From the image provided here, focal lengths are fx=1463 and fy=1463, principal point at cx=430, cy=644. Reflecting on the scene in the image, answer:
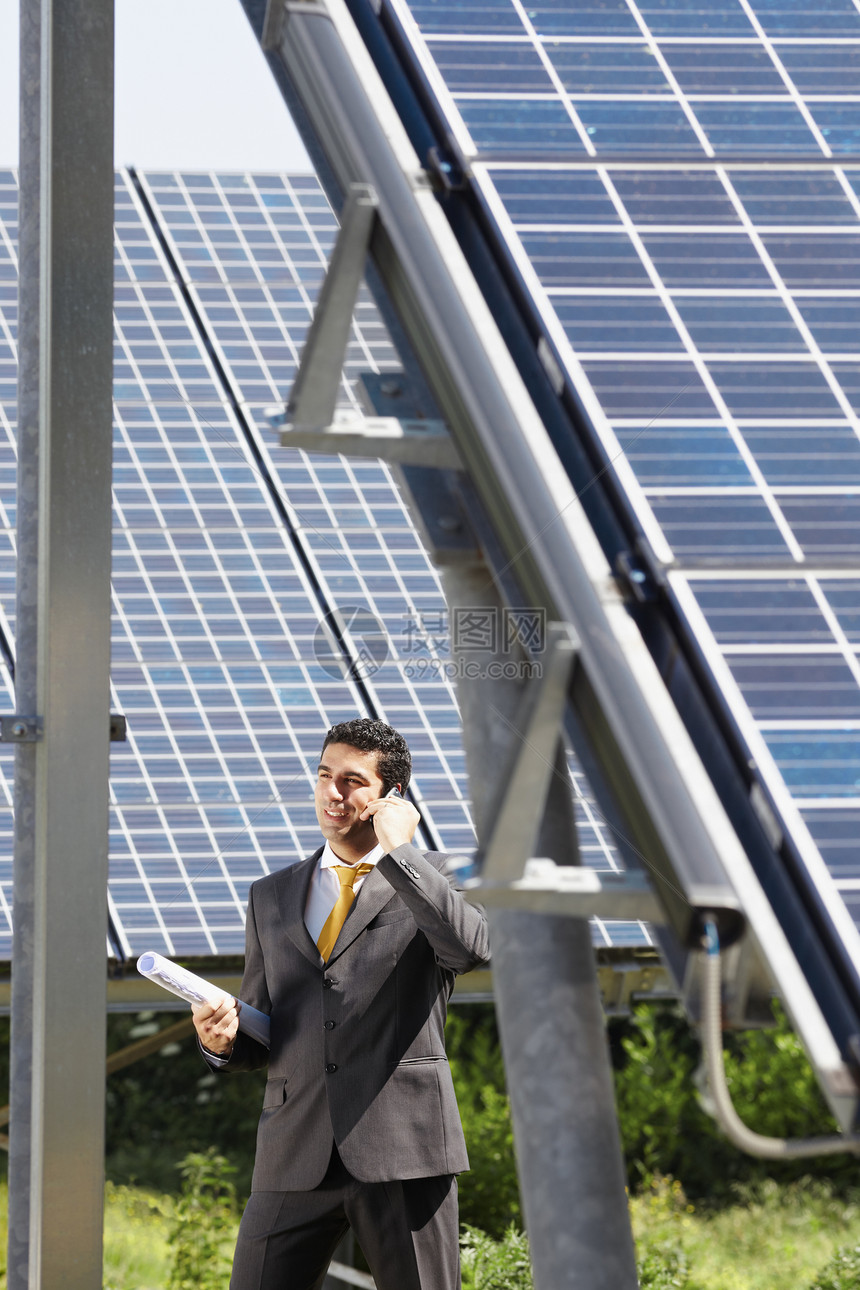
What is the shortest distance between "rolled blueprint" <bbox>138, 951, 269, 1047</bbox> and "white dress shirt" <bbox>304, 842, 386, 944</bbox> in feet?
0.66

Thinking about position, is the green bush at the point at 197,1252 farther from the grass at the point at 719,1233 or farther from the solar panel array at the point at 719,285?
the solar panel array at the point at 719,285

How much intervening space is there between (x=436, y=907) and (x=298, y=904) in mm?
432

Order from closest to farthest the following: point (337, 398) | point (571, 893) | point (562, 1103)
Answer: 1. point (571, 893)
2. point (562, 1103)
3. point (337, 398)

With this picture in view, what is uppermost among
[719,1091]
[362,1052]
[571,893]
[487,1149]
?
[487,1149]

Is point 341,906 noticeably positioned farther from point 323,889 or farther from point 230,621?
point 230,621

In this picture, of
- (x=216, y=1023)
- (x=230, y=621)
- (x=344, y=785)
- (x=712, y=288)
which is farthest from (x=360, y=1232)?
(x=230, y=621)

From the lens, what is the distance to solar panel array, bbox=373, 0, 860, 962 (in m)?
1.91

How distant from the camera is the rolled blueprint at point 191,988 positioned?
104 inches

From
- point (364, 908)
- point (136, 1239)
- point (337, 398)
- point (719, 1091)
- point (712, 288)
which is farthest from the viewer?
point (136, 1239)

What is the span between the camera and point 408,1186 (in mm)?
2799

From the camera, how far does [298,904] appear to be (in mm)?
3010

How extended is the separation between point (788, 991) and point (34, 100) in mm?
2744

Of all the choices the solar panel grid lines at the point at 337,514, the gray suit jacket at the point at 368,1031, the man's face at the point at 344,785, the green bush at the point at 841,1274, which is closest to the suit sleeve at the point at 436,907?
the gray suit jacket at the point at 368,1031

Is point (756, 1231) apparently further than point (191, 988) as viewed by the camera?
Yes
